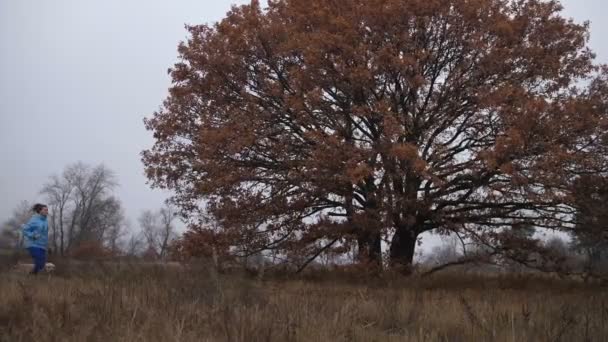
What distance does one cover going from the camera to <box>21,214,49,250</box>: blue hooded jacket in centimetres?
1179

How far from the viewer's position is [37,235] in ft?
38.9

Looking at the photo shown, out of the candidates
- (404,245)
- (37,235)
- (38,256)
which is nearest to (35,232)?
(37,235)

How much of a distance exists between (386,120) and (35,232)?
8.07 m

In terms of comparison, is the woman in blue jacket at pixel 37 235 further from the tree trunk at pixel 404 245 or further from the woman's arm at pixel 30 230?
the tree trunk at pixel 404 245

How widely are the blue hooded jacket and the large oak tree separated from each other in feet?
11.5

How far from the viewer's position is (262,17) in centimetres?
1548

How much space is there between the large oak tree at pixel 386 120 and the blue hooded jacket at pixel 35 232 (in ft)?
11.5

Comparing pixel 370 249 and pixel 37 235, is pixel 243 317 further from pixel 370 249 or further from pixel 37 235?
pixel 370 249

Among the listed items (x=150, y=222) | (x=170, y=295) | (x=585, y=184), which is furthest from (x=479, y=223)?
(x=150, y=222)

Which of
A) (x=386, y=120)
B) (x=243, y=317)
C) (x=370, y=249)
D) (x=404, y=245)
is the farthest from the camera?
(x=404, y=245)

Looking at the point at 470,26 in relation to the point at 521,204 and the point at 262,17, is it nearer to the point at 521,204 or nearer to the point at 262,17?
the point at 521,204

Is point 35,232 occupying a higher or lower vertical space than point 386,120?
lower

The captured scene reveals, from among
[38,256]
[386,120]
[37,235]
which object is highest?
[386,120]

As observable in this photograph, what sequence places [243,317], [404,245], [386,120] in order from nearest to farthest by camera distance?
1. [243,317]
2. [386,120]
3. [404,245]
